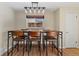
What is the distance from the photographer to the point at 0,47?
5539mm

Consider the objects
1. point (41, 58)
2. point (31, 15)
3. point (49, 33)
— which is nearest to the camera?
point (41, 58)

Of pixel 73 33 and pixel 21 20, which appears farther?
pixel 21 20

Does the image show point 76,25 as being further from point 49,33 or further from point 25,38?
point 25,38

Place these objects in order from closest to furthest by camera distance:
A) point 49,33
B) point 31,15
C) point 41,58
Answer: point 41,58 < point 49,33 < point 31,15

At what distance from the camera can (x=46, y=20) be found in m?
9.35

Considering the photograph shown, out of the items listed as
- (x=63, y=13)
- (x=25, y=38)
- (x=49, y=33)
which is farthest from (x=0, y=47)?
(x=63, y=13)

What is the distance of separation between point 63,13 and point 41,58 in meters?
4.68

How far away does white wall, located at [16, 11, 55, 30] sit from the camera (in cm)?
927

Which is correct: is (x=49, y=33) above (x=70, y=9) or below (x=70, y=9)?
below

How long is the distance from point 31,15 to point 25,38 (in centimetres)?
386

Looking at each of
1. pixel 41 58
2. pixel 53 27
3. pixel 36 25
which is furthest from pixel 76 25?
pixel 41 58

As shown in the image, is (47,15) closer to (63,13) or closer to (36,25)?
(36,25)

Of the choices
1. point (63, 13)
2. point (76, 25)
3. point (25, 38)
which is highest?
point (63, 13)

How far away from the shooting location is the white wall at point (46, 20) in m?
9.27
